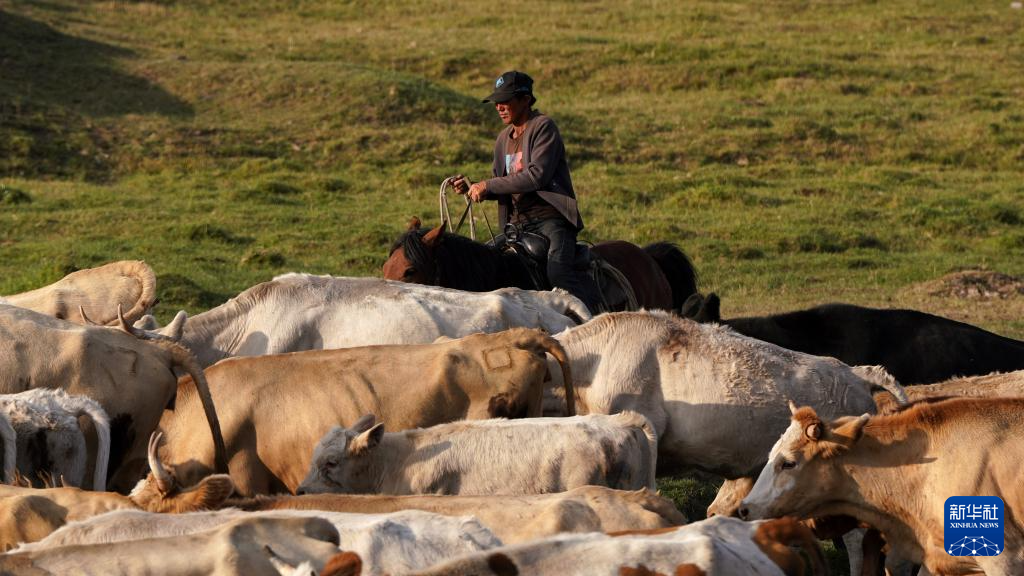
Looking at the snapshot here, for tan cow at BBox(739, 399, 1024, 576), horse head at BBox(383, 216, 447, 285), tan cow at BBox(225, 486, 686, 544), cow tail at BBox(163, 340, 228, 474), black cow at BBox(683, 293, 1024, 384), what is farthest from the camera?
black cow at BBox(683, 293, 1024, 384)

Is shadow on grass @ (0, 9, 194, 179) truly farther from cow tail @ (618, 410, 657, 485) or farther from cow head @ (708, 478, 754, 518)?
cow tail @ (618, 410, 657, 485)

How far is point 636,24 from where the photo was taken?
3575 cm

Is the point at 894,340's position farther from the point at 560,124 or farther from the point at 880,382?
the point at 560,124

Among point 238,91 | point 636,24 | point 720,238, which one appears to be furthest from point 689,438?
point 636,24

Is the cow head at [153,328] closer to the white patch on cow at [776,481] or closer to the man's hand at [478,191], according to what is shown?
the man's hand at [478,191]

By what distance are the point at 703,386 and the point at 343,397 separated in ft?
6.47

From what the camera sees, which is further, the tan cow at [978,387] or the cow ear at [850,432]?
the tan cow at [978,387]

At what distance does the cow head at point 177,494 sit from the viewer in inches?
221

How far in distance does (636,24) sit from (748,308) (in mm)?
21881

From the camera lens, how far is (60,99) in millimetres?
25531

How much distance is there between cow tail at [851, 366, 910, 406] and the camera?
7.84 m

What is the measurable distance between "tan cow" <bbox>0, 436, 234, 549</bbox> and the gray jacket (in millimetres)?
4900

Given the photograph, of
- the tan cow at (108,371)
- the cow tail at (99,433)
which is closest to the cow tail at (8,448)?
the cow tail at (99,433)

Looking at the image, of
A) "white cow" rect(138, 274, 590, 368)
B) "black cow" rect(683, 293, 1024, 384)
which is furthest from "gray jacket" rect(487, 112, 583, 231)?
"black cow" rect(683, 293, 1024, 384)
